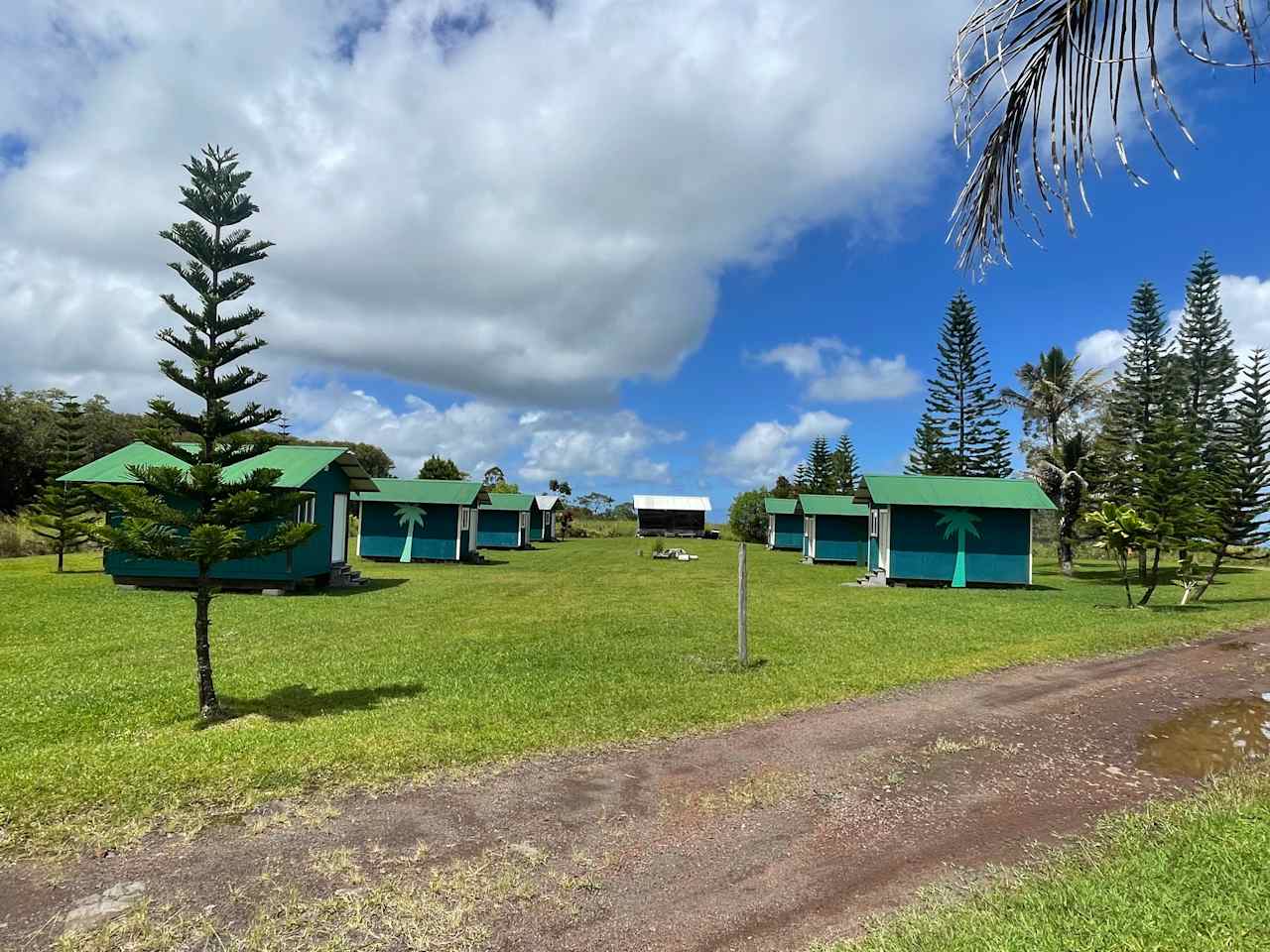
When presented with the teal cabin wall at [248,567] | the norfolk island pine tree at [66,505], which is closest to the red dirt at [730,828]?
the teal cabin wall at [248,567]

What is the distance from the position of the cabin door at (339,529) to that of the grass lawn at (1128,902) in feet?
62.6

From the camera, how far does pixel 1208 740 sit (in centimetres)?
621

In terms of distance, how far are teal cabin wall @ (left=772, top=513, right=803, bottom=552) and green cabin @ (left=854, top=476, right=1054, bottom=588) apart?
2272 cm

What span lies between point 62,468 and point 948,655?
27.1 metres

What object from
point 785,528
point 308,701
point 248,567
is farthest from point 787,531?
point 308,701

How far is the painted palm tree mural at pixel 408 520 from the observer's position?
29.3m

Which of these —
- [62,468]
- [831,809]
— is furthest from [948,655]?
[62,468]

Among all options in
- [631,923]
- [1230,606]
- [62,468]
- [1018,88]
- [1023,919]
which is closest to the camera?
[1018,88]

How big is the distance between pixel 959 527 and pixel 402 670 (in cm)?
1951

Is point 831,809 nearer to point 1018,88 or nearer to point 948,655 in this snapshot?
point 1018,88

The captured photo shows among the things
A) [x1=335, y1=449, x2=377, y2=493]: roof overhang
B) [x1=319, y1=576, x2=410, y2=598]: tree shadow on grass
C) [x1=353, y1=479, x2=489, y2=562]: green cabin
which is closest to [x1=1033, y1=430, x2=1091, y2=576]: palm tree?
[x1=353, y1=479, x2=489, y2=562]: green cabin

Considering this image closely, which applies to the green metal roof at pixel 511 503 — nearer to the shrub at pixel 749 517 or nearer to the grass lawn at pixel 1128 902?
the shrub at pixel 749 517

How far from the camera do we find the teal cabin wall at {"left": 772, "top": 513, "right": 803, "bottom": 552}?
151ft

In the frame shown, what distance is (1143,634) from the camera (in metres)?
11.6
